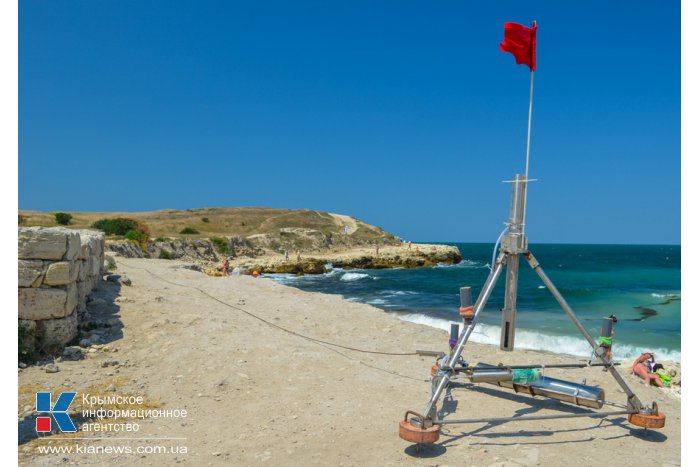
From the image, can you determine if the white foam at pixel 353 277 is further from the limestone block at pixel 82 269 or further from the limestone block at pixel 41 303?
the limestone block at pixel 41 303

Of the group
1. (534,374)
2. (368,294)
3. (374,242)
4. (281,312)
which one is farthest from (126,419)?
(374,242)

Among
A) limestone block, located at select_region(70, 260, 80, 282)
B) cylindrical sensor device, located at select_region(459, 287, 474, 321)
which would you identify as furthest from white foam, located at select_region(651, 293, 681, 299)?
limestone block, located at select_region(70, 260, 80, 282)

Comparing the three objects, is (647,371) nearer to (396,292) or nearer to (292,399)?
(292,399)

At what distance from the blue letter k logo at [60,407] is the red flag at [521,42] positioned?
7.16m

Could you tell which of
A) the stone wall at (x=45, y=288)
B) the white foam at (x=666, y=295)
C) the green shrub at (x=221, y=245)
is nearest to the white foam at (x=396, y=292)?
the white foam at (x=666, y=295)

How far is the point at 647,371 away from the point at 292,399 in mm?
7744

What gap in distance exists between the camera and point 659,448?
5.76 m

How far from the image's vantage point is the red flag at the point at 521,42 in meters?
5.86

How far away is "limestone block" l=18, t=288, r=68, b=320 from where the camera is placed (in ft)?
26.1

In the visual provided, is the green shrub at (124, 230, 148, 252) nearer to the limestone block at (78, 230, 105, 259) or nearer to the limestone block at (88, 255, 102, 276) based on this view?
the limestone block at (78, 230, 105, 259)

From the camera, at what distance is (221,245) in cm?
4928

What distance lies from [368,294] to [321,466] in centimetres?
2936

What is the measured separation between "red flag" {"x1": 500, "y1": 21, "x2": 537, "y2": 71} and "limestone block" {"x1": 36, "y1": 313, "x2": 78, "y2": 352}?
8230mm
